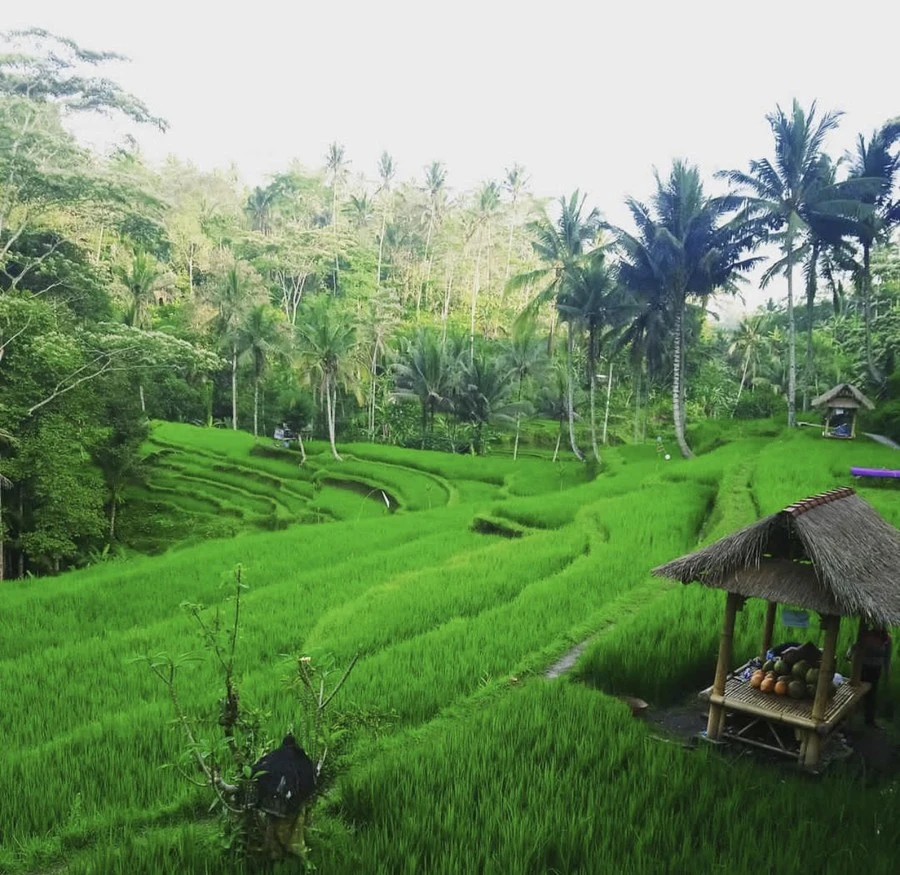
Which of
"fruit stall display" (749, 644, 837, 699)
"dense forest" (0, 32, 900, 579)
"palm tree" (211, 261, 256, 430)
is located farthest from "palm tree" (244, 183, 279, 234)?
"fruit stall display" (749, 644, 837, 699)

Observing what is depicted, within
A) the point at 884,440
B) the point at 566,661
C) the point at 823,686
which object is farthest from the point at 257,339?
the point at 823,686

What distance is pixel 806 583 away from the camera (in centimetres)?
528

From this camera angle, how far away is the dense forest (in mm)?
17109

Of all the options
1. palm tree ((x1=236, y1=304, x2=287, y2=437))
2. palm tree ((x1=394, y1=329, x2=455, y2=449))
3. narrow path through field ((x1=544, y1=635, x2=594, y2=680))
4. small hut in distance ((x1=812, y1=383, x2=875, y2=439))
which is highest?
palm tree ((x1=236, y1=304, x2=287, y2=437))

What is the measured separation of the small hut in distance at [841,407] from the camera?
19.8 m

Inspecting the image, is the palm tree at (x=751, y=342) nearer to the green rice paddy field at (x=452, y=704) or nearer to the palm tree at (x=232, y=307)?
the palm tree at (x=232, y=307)

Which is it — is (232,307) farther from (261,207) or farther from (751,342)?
(751,342)

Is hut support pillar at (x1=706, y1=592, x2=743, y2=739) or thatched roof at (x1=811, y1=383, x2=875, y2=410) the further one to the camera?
thatched roof at (x1=811, y1=383, x2=875, y2=410)

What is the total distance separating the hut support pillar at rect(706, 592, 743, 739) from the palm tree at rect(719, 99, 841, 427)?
64.9 feet

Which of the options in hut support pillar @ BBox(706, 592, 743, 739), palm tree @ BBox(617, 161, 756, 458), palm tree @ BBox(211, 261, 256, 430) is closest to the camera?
hut support pillar @ BBox(706, 592, 743, 739)

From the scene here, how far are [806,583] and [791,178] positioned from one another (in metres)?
21.0

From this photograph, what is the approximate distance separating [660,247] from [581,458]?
30.5 feet

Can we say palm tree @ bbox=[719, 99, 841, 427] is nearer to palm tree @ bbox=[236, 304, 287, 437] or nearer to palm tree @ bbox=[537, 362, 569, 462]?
palm tree @ bbox=[537, 362, 569, 462]

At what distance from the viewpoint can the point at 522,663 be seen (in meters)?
7.30
